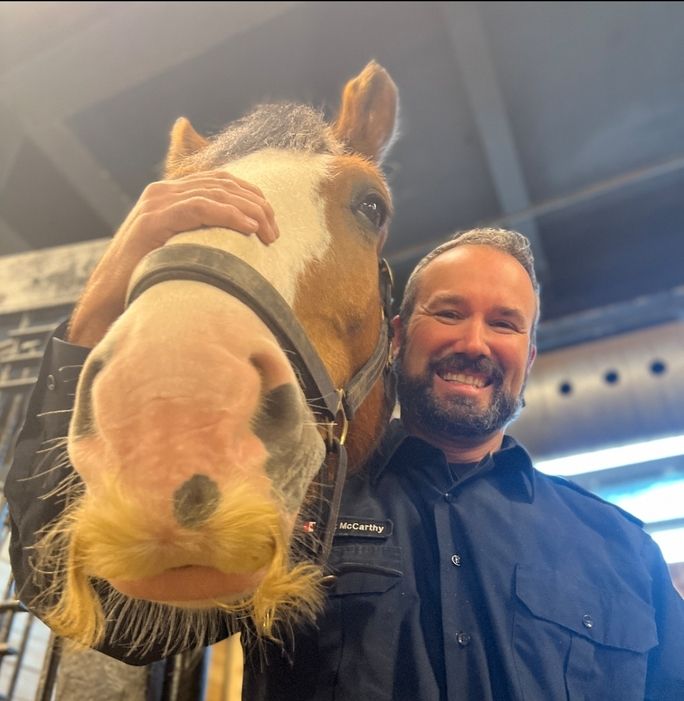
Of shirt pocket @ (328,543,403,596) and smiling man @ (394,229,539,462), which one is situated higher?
smiling man @ (394,229,539,462)

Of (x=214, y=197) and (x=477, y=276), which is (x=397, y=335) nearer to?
(x=477, y=276)

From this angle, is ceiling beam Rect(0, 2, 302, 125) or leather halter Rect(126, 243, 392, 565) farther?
ceiling beam Rect(0, 2, 302, 125)

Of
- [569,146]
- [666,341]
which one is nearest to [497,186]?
[569,146]

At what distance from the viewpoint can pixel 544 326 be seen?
287cm

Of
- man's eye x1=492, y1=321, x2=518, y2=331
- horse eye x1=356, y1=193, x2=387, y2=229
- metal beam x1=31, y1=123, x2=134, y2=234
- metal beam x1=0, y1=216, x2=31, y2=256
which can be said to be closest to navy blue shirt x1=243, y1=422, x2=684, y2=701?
man's eye x1=492, y1=321, x2=518, y2=331

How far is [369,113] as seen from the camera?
1.43 meters

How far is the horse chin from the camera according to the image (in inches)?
23.8

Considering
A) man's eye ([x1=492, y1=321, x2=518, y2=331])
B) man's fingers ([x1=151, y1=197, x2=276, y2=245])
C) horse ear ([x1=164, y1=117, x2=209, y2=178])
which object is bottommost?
man's fingers ([x1=151, y1=197, x2=276, y2=245])

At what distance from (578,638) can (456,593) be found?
24 cm

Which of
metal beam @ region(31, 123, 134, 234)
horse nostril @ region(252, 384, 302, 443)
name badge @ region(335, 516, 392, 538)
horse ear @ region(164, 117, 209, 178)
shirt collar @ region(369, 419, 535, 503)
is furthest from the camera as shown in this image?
metal beam @ region(31, 123, 134, 234)

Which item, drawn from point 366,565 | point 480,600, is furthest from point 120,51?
point 480,600

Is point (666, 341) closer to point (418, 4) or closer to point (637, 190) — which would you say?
point (637, 190)

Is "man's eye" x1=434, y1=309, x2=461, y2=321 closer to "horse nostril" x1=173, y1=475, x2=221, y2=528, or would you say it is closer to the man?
the man

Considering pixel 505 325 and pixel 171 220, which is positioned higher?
pixel 505 325
